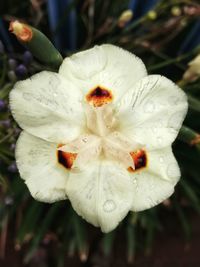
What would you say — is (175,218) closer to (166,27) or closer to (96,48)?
(166,27)

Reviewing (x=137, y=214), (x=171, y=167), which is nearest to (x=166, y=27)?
(x=137, y=214)

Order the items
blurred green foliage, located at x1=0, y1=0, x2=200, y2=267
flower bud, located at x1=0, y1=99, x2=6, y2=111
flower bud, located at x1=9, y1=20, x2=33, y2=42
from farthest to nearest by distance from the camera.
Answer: blurred green foliage, located at x1=0, y1=0, x2=200, y2=267, flower bud, located at x1=0, y1=99, x2=6, y2=111, flower bud, located at x1=9, y1=20, x2=33, y2=42

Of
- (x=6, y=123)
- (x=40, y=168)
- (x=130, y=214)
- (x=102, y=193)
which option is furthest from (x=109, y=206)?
(x=130, y=214)

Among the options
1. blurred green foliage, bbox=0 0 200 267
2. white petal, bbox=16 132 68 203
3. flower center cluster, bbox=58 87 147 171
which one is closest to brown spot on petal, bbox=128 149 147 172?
flower center cluster, bbox=58 87 147 171

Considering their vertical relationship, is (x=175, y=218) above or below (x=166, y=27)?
below

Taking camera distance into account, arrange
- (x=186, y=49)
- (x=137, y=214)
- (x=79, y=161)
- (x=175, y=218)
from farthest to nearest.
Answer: (x=175, y=218) → (x=186, y=49) → (x=137, y=214) → (x=79, y=161)

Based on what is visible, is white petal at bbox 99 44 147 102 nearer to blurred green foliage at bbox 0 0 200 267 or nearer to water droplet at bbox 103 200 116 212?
water droplet at bbox 103 200 116 212
